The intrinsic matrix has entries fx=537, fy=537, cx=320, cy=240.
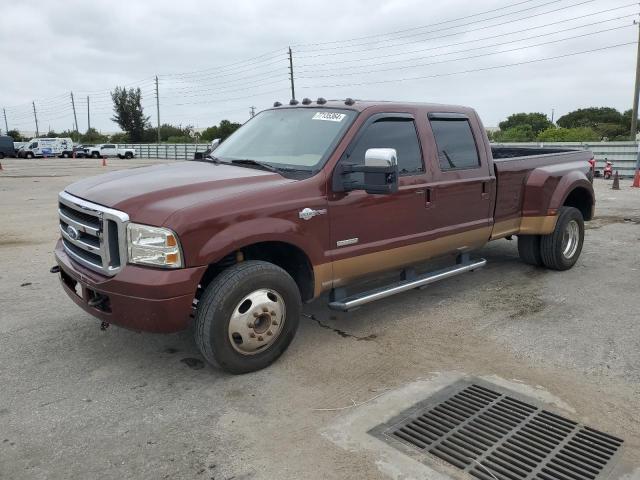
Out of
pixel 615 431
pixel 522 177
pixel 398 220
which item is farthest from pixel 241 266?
pixel 522 177

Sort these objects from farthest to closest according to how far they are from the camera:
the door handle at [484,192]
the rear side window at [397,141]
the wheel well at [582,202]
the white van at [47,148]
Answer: the white van at [47,148] → the wheel well at [582,202] → the door handle at [484,192] → the rear side window at [397,141]

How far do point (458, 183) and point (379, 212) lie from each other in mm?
1085

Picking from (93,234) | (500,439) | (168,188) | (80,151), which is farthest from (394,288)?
(80,151)

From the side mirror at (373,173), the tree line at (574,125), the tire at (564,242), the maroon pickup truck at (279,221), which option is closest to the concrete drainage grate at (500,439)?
the maroon pickup truck at (279,221)

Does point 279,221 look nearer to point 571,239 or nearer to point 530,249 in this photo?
point 530,249

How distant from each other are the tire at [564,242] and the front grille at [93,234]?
4742mm

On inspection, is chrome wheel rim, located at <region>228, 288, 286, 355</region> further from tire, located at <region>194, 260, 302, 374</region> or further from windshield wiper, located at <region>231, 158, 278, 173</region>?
windshield wiper, located at <region>231, 158, 278, 173</region>

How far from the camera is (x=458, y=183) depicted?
4965 millimetres

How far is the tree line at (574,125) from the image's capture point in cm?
4906

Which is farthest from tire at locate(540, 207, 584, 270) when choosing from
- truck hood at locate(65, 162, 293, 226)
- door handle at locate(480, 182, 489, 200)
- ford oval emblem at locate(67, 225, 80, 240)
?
ford oval emblem at locate(67, 225, 80, 240)

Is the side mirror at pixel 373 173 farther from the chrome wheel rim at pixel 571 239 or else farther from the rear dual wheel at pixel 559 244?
the chrome wheel rim at pixel 571 239

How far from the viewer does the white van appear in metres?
48.1

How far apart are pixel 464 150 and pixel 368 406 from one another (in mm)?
2910

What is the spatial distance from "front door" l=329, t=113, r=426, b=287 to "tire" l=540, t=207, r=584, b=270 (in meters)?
A: 2.29
